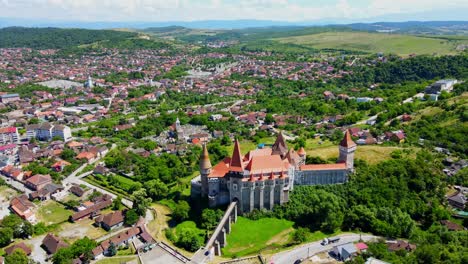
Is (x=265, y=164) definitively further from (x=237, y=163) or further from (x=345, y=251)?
(x=345, y=251)

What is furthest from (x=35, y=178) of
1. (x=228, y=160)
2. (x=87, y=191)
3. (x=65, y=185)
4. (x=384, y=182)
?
(x=384, y=182)

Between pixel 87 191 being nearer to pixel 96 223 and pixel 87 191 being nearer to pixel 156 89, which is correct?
pixel 96 223

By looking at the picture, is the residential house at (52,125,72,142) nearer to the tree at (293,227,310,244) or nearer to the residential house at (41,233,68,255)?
the residential house at (41,233,68,255)

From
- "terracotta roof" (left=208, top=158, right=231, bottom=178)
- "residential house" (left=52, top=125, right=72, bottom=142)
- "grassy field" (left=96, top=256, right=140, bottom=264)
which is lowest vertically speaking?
"grassy field" (left=96, top=256, right=140, bottom=264)

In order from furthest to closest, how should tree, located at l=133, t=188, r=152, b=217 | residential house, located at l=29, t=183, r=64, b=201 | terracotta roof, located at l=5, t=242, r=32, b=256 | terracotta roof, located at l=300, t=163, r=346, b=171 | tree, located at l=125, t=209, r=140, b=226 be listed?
residential house, located at l=29, t=183, r=64, b=201, terracotta roof, located at l=300, t=163, r=346, b=171, tree, located at l=133, t=188, r=152, b=217, tree, located at l=125, t=209, r=140, b=226, terracotta roof, located at l=5, t=242, r=32, b=256

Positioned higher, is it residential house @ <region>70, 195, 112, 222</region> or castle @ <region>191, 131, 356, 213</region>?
castle @ <region>191, 131, 356, 213</region>

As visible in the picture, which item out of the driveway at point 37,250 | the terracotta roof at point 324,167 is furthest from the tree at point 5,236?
the terracotta roof at point 324,167

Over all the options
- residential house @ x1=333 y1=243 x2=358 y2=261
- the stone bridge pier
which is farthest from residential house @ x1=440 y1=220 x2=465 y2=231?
the stone bridge pier
